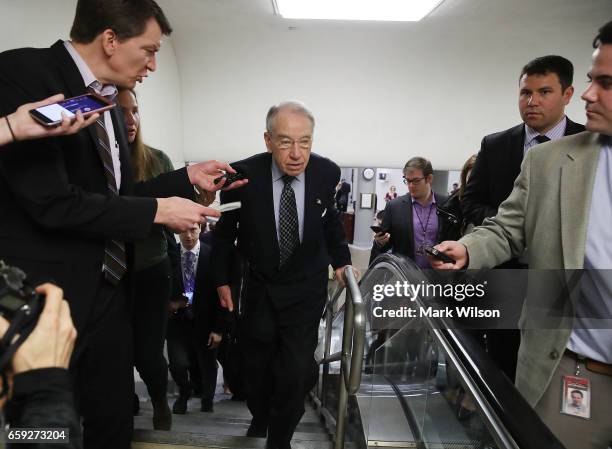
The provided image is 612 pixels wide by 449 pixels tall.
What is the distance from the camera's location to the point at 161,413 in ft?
8.09

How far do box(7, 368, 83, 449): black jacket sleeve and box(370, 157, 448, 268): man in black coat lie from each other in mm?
3401

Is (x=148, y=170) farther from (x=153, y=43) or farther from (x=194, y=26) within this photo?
(x=194, y=26)

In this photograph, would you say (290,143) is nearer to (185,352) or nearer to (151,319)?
(151,319)

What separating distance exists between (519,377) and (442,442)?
851 millimetres

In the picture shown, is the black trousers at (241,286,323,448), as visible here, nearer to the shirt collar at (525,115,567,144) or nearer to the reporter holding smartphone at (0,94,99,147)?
the reporter holding smartphone at (0,94,99,147)

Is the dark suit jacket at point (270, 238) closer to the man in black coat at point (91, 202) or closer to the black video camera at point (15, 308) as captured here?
the man in black coat at point (91, 202)

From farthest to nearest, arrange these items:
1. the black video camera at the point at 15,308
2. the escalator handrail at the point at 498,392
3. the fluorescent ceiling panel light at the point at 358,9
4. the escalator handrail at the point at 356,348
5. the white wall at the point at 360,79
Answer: the white wall at the point at 360,79 < the fluorescent ceiling panel light at the point at 358,9 < the escalator handrail at the point at 356,348 < the escalator handrail at the point at 498,392 < the black video camera at the point at 15,308

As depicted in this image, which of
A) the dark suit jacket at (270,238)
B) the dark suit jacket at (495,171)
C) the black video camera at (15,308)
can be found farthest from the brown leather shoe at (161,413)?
the dark suit jacket at (495,171)

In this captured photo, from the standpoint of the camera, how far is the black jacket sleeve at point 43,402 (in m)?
0.71

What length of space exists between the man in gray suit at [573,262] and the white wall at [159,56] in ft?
11.8

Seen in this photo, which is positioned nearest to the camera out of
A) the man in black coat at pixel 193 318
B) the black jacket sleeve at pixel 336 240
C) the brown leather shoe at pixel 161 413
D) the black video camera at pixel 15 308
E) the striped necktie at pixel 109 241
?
the black video camera at pixel 15 308

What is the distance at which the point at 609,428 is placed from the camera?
141 centimetres

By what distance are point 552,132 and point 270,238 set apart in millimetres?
1700

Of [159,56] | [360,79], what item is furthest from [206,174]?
[360,79]
